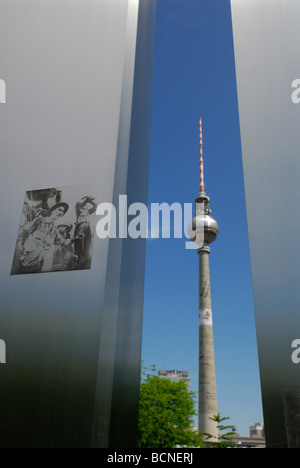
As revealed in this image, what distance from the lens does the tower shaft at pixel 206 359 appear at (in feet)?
51.5

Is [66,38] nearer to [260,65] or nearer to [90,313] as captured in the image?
[260,65]

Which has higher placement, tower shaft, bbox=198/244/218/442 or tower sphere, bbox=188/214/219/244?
tower sphere, bbox=188/214/219/244

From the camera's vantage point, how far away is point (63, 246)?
105 inches

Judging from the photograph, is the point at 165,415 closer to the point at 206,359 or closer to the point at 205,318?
the point at 206,359

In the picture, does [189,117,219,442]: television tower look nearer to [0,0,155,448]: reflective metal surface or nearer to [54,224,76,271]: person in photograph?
[0,0,155,448]: reflective metal surface

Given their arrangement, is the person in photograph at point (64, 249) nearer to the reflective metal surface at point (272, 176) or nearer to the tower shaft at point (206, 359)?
the reflective metal surface at point (272, 176)

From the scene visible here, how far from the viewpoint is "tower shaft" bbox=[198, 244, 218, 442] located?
619 inches

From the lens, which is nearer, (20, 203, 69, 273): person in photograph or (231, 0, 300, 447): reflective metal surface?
(231, 0, 300, 447): reflective metal surface

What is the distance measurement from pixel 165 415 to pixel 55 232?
9191 mm

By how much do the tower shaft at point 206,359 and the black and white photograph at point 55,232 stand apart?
13693 millimetres

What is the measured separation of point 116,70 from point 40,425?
2.42 metres

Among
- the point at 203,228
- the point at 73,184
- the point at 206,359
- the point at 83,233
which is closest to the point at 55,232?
the point at 83,233

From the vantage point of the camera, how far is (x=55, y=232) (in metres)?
2.74

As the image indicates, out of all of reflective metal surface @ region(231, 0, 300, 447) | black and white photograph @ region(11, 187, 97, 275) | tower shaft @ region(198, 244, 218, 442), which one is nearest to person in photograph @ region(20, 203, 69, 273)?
black and white photograph @ region(11, 187, 97, 275)
